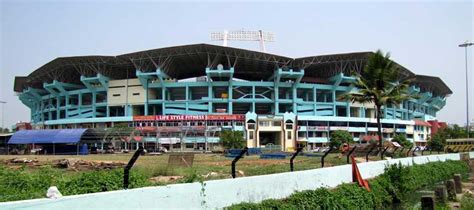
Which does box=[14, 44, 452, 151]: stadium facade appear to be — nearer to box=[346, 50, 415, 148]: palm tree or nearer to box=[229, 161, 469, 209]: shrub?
box=[346, 50, 415, 148]: palm tree

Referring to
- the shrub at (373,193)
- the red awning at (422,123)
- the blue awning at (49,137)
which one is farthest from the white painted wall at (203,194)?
the red awning at (422,123)

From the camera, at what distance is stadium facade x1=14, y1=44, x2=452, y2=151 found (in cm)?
9369

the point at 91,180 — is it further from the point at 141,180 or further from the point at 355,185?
the point at 355,185

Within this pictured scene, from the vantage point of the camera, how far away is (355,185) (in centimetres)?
2097

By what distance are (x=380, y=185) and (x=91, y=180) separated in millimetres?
16935

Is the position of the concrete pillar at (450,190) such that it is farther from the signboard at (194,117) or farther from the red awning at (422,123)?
the red awning at (422,123)

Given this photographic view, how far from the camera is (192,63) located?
103 metres

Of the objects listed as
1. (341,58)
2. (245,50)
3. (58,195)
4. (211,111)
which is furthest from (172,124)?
(58,195)

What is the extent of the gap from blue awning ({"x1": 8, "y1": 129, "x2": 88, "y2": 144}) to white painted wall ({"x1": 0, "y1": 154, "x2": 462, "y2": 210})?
73220 mm

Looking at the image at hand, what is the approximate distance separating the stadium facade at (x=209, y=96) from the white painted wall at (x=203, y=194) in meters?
74.2

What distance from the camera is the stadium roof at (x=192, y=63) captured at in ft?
308

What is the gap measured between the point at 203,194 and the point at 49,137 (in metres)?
83.1

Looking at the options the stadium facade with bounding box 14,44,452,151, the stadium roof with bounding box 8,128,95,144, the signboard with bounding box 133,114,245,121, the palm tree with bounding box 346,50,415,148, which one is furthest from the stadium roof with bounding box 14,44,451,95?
the palm tree with bounding box 346,50,415,148

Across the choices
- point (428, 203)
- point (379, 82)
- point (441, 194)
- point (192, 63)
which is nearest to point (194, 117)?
point (192, 63)
